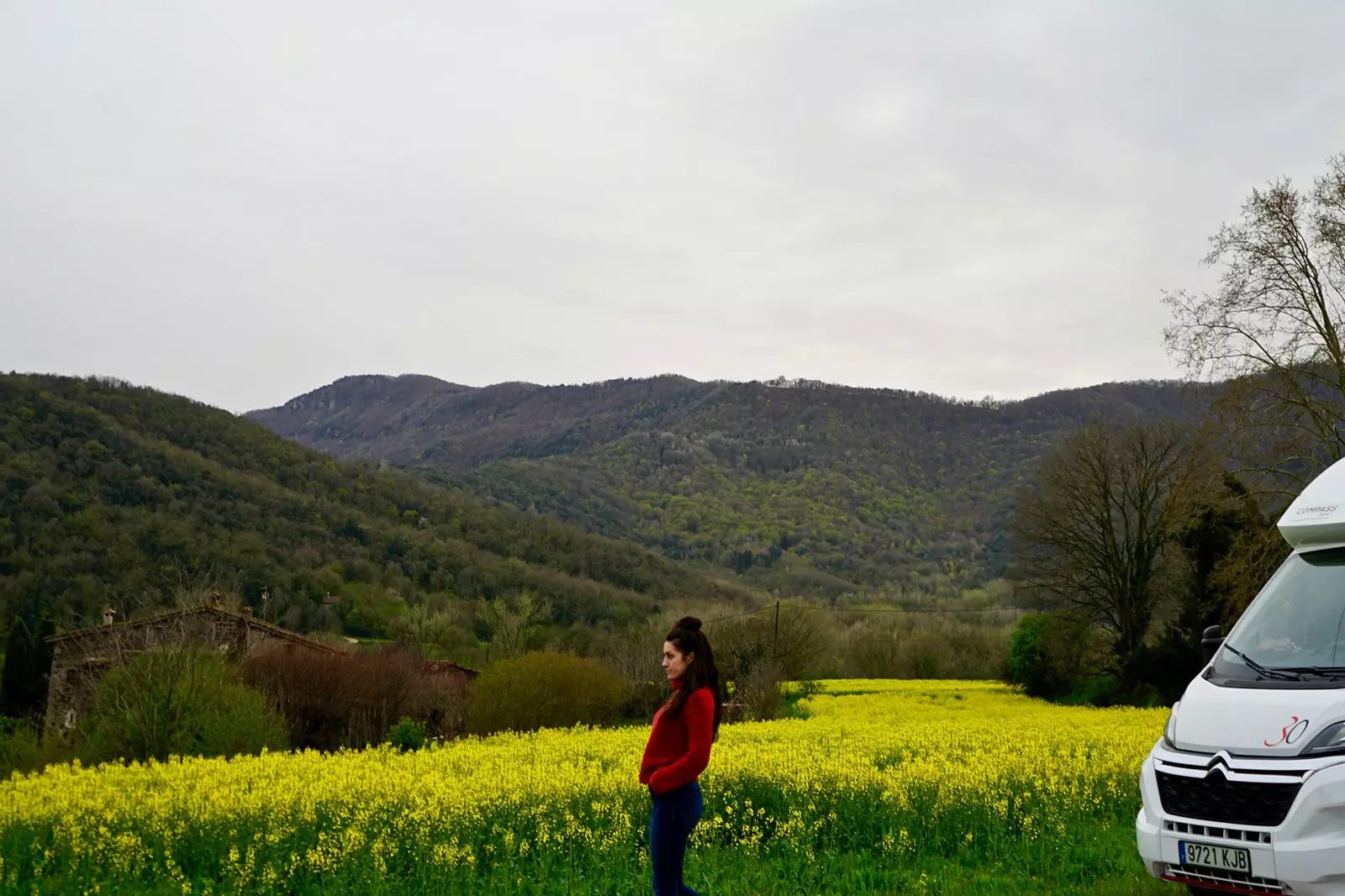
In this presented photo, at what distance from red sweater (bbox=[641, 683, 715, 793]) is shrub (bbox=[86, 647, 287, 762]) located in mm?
14858

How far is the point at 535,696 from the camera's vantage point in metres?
31.1

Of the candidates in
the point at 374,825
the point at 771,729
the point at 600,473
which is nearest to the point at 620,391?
the point at 600,473

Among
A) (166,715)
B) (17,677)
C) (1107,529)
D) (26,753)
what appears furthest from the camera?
(17,677)

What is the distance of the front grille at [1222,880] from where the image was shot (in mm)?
6305

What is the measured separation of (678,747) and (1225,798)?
338 centimetres

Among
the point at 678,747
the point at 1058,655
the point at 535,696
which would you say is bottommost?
the point at 535,696

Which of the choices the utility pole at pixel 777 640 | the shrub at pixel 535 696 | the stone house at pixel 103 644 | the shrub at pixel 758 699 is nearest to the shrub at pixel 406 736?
the shrub at pixel 535 696

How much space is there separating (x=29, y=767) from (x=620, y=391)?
148822 mm

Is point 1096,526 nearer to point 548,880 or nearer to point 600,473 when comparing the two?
point 548,880

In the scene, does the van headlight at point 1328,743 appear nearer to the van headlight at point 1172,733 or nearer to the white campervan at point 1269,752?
the white campervan at point 1269,752

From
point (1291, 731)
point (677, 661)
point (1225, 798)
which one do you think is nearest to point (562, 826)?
point (677, 661)

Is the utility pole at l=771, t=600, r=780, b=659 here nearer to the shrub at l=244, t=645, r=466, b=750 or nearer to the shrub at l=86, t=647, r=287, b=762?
the shrub at l=244, t=645, r=466, b=750

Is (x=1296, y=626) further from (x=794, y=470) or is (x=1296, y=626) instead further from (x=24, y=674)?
(x=794, y=470)

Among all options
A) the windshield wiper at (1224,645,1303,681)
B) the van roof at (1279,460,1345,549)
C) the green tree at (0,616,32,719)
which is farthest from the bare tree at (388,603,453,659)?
the windshield wiper at (1224,645,1303,681)
